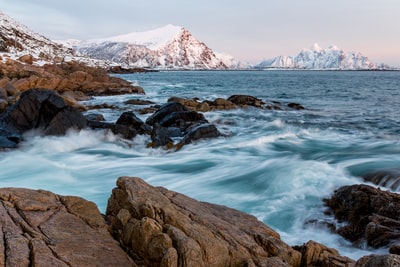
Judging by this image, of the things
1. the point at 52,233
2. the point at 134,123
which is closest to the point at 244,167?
the point at 134,123

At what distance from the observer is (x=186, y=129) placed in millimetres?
14328

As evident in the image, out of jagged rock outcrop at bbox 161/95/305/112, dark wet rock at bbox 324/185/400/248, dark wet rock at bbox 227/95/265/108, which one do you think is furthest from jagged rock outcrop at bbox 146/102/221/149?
dark wet rock at bbox 227/95/265/108

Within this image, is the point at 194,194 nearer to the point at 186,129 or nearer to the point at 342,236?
the point at 342,236

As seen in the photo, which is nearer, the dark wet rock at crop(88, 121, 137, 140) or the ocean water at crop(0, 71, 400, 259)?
the ocean water at crop(0, 71, 400, 259)

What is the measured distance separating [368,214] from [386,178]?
2991 mm

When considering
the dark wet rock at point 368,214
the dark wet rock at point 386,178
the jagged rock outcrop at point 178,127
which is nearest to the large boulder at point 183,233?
the dark wet rock at point 368,214

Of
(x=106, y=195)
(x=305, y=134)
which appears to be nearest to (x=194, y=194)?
(x=106, y=195)

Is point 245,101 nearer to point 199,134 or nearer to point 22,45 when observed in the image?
point 199,134

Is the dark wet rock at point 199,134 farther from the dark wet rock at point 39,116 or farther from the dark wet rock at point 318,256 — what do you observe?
the dark wet rock at point 318,256

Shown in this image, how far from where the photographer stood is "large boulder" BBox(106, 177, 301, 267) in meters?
3.68

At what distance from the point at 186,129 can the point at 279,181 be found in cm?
621

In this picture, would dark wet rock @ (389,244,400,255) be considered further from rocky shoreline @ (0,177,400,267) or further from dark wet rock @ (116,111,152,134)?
dark wet rock @ (116,111,152,134)

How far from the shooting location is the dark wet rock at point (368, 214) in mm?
5164

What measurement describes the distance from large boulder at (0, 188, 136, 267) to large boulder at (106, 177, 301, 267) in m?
0.23
